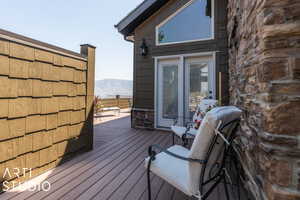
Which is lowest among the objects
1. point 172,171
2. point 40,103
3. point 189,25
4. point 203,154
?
point 172,171

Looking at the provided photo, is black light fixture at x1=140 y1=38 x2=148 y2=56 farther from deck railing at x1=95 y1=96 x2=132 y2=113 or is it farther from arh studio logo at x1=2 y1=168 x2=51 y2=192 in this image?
deck railing at x1=95 y1=96 x2=132 y2=113

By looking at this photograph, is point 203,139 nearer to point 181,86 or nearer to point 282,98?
point 282,98

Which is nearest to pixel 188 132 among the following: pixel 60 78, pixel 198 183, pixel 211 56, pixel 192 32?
pixel 198 183

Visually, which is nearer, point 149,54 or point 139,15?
point 139,15

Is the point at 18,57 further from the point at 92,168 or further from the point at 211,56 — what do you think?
the point at 211,56

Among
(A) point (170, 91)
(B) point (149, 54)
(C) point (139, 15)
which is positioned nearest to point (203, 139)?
(A) point (170, 91)

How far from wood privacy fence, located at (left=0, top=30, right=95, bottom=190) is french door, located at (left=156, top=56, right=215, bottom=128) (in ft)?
7.82

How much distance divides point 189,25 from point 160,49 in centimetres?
104

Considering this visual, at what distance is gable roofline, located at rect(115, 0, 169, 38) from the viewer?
4719mm

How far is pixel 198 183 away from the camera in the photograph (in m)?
1.29

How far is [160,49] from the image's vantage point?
194 inches

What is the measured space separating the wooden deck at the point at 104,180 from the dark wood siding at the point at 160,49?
2.19 metres

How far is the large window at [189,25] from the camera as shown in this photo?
14.7 feet

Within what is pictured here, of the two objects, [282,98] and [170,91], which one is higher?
[170,91]
